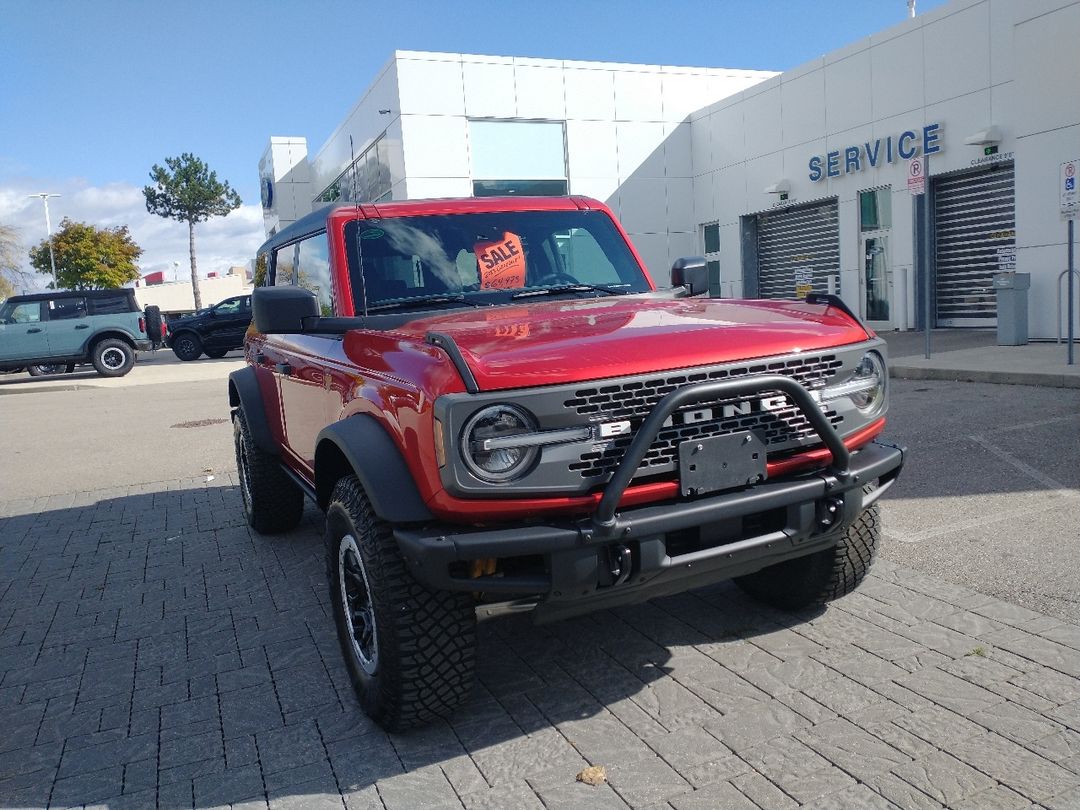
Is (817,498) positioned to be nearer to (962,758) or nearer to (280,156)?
(962,758)

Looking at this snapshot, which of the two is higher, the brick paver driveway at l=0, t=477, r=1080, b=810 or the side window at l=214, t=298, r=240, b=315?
the side window at l=214, t=298, r=240, b=315

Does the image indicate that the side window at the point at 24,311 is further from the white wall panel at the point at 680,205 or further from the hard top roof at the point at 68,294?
the white wall panel at the point at 680,205

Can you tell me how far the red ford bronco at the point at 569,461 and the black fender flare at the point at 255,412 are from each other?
162 centimetres

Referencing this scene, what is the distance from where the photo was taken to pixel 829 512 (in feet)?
10.00

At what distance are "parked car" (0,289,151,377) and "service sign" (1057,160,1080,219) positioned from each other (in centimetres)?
2026

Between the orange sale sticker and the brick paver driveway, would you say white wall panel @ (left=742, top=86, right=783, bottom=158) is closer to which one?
the orange sale sticker

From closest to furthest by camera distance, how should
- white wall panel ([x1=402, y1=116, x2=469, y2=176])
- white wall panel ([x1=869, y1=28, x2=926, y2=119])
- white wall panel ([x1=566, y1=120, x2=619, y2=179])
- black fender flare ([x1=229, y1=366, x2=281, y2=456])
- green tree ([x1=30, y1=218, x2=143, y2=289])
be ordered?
black fender flare ([x1=229, y1=366, x2=281, y2=456]) → white wall panel ([x1=869, y1=28, x2=926, y2=119]) → white wall panel ([x1=402, y1=116, x2=469, y2=176]) → white wall panel ([x1=566, y1=120, x2=619, y2=179]) → green tree ([x1=30, y1=218, x2=143, y2=289])

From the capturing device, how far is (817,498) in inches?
119

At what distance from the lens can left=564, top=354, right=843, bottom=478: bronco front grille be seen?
9.07 ft

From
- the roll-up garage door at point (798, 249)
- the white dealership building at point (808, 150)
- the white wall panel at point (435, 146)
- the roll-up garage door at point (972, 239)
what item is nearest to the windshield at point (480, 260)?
the white dealership building at point (808, 150)

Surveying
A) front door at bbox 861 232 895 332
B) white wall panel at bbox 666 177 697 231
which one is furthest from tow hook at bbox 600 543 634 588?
white wall panel at bbox 666 177 697 231

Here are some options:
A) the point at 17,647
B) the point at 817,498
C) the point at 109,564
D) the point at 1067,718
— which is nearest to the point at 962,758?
the point at 1067,718

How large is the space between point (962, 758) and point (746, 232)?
2203 cm

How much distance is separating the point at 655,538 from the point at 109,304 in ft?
74.9
